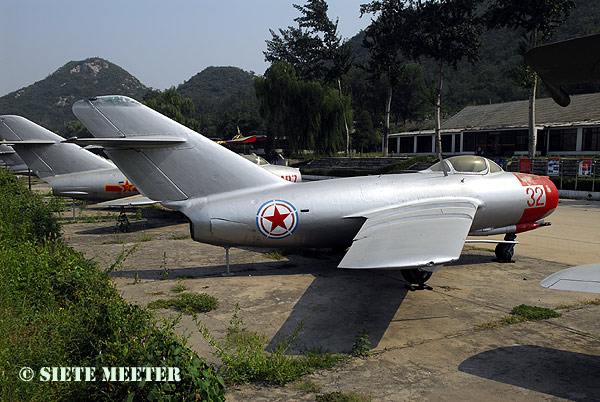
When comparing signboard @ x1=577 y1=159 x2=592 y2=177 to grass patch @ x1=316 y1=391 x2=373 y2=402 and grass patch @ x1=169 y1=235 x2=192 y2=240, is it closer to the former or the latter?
grass patch @ x1=169 y1=235 x2=192 y2=240

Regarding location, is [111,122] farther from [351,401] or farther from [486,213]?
[486,213]

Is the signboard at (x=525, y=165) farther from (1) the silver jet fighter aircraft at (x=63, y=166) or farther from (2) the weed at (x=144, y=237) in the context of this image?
(2) the weed at (x=144, y=237)

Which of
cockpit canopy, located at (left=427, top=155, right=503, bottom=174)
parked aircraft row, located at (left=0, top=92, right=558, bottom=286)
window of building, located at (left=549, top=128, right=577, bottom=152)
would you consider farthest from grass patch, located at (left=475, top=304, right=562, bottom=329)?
window of building, located at (left=549, top=128, right=577, bottom=152)

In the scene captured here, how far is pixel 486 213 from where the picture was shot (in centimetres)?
1044

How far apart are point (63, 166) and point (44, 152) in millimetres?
927

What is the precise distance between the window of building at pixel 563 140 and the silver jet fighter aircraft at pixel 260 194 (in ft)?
123

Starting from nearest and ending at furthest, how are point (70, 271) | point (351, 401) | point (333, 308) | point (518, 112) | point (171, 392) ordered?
1. point (171, 392)
2. point (351, 401)
3. point (70, 271)
4. point (333, 308)
5. point (518, 112)

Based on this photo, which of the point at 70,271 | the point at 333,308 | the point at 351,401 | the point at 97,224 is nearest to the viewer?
the point at 351,401

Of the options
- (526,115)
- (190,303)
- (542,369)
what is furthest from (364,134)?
(542,369)

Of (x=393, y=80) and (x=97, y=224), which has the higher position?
(x=393, y=80)

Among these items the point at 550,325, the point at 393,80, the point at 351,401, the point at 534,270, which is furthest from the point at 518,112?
the point at 351,401

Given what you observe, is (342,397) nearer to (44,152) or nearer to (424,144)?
(44,152)

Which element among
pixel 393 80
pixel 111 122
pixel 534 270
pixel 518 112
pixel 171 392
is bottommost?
pixel 534 270

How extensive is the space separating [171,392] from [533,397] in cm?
387
